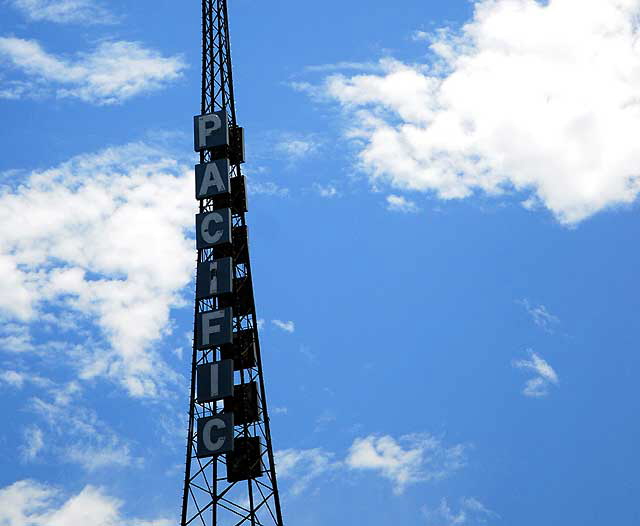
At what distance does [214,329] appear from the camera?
72.0 m

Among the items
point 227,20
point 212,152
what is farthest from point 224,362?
point 227,20

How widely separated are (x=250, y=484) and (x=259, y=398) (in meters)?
6.12

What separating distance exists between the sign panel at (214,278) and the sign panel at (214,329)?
1.41m

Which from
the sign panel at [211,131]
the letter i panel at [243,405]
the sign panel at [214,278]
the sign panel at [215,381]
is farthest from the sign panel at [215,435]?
the sign panel at [211,131]

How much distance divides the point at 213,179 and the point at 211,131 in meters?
4.09

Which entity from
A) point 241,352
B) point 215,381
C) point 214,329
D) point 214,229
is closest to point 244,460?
point 215,381

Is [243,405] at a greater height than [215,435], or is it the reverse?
[243,405]

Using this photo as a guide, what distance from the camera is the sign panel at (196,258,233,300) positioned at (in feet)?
237

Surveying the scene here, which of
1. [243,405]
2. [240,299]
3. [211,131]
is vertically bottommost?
[243,405]

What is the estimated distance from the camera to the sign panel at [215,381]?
70438 mm

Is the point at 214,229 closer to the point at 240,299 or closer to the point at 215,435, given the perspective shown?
the point at 240,299

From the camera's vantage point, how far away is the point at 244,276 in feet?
243

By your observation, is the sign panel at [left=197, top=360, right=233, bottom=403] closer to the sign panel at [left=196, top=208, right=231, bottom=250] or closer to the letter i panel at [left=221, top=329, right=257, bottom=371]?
the letter i panel at [left=221, top=329, right=257, bottom=371]

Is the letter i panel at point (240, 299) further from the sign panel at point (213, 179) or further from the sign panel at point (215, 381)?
the sign panel at point (213, 179)
